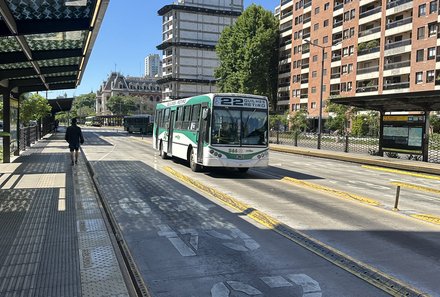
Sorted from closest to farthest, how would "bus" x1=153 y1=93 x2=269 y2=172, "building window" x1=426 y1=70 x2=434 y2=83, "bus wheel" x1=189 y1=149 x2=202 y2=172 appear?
"bus" x1=153 y1=93 x2=269 y2=172, "bus wheel" x1=189 y1=149 x2=202 y2=172, "building window" x1=426 y1=70 x2=434 y2=83

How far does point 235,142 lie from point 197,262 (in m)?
9.92

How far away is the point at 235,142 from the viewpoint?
52.2ft

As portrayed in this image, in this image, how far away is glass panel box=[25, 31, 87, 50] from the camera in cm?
1195

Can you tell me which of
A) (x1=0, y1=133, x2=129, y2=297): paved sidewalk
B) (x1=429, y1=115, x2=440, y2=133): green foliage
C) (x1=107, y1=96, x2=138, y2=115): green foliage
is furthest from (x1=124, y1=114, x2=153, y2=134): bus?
(x1=107, y1=96, x2=138, y2=115): green foliage

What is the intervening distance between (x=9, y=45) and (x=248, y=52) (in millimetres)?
70892

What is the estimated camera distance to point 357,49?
67.8m

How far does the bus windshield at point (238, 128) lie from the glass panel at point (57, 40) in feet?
17.4

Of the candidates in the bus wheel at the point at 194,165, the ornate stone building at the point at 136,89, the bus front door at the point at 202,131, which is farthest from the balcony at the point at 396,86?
the ornate stone building at the point at 136,89

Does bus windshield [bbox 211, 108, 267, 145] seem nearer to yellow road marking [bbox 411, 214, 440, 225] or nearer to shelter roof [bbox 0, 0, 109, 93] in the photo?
shelter roof [bbox 0, 0, 109, 93]

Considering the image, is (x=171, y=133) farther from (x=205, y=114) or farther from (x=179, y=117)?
(x=205, y=114)

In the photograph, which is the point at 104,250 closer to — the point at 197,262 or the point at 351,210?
the point at 197,262

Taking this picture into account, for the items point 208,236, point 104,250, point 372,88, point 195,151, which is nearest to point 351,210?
point 208,236

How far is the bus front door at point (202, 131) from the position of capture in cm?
1605

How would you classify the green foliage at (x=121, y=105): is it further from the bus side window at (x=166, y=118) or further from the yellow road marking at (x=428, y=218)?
the yellow road marking at (x=428, y=218)
